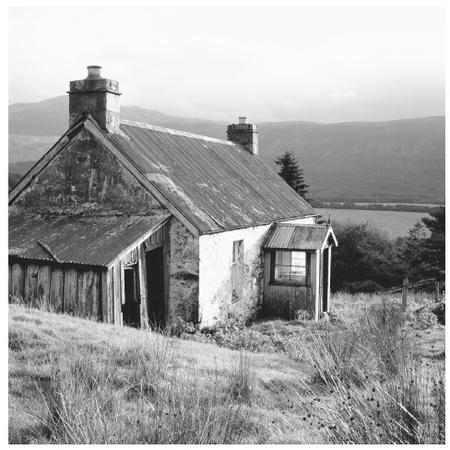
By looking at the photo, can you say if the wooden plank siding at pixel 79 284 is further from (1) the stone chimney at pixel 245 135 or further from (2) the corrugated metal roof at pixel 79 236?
(1) the stone chimney at pixel 245 135

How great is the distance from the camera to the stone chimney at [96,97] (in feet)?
45.6

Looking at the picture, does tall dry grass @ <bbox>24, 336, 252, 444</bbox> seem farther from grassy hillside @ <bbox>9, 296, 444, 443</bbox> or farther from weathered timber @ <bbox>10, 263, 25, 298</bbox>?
weathered timber @ <bbox>10, 263, 25, 298</bbox>

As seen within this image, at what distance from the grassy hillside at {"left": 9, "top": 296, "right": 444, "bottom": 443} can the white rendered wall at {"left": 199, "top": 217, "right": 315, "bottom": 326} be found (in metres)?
3.57

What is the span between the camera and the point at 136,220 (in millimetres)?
13281

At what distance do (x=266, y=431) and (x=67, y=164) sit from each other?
418 inches

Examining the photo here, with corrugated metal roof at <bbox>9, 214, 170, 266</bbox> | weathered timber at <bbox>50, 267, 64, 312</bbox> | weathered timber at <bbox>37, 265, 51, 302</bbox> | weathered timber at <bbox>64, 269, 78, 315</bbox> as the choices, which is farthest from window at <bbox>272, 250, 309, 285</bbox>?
weathered timber at <bbox>37, 265, 51, 302</bbox>

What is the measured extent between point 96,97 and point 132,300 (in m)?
5.29

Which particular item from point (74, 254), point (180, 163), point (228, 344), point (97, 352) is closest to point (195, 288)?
point (228, 344)

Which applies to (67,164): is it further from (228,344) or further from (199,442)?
(199,442)

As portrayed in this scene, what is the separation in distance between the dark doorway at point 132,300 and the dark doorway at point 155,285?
0.53 meters

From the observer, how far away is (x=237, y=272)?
50.5 feet

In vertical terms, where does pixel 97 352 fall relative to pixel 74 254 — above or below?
below

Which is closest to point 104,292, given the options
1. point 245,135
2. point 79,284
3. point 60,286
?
point 79,284

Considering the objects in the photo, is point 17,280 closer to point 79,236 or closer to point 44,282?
point 44,282
